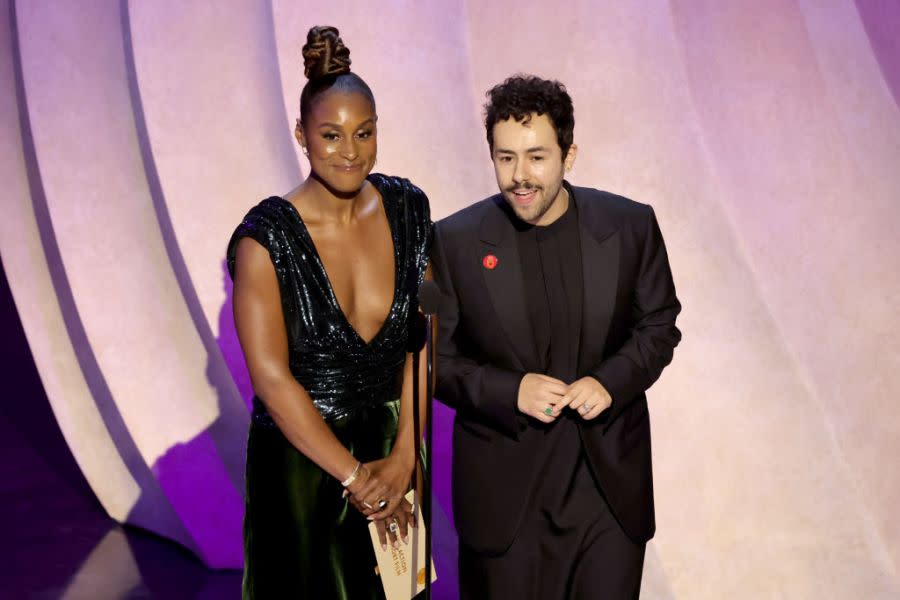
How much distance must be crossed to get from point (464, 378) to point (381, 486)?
1.14 feet

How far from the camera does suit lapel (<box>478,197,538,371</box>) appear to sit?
8.93ft

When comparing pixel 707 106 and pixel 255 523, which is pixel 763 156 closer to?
pixel 707 106

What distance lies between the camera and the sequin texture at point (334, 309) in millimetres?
2658

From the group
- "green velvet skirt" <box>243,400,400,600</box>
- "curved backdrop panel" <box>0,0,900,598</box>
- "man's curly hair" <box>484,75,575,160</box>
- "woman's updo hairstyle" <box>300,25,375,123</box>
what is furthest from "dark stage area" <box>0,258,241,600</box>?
"man's curly hair" <box>484,75,575,160</box>

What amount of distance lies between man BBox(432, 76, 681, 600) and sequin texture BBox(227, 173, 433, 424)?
95 millimetres

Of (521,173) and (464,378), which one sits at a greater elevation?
(521,173)

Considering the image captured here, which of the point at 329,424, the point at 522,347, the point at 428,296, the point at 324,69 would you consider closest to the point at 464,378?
the point at 522,347

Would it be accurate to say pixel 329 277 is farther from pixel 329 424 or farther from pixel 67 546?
pixel 67 546

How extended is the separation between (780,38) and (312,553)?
295 cm

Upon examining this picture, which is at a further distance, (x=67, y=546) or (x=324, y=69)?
(x=67, y=546)

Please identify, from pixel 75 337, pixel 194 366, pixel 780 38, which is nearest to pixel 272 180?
pixel 194 366

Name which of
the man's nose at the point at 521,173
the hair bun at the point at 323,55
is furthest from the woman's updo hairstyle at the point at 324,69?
the man's nose at the point at 521,173

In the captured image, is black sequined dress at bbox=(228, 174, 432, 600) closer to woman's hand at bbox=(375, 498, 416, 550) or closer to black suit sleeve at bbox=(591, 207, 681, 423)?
woman's hand at bbox=(375, 498, 416, 550)

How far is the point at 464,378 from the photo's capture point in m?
2.73
